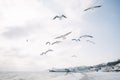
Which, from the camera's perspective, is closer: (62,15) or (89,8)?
(89,8)

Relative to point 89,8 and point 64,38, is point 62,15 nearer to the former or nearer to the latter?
point 89,8

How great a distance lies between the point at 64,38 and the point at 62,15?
22.9 feet

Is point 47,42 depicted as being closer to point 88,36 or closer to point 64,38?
point 64,38

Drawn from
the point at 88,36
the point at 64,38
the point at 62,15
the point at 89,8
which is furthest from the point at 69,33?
the point at 89,8

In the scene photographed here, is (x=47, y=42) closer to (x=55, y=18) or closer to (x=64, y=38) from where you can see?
(x=64, y=38)

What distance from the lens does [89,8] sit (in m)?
22.6

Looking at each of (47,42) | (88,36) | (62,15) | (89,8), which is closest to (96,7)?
(89,8)

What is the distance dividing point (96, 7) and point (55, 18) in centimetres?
680

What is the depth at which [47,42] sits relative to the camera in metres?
32.2

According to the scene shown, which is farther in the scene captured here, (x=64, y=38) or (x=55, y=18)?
(x=64, y=38)

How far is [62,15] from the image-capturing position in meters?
25.3

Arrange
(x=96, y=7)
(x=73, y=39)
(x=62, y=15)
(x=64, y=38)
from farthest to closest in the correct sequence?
(x=73, y=39)
(x=64, y=38)
(x=62, y=15)
(x=96, y=7)

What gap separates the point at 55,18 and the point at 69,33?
7.17 metres

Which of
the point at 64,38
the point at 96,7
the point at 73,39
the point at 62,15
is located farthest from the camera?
the point at 73,39
